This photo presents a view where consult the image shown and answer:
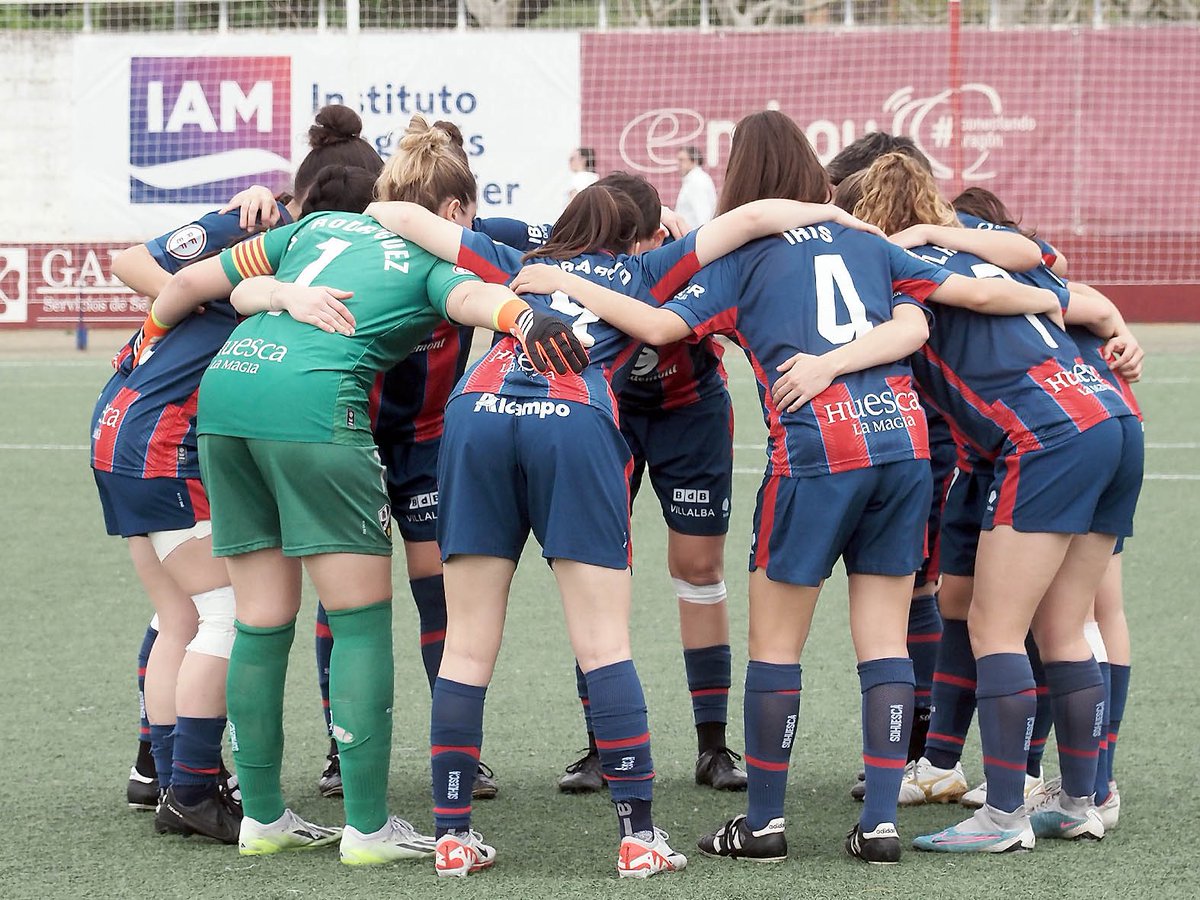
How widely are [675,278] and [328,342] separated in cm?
90

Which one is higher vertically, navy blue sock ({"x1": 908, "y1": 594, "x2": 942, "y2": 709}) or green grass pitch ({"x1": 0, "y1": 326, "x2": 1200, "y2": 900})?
navy blue sock ({"x1": 908, "y1": 594, "x2": 942, "y2": 709})

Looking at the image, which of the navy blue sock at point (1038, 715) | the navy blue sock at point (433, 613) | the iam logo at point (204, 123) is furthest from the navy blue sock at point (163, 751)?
the iam logo at point (204, 123)

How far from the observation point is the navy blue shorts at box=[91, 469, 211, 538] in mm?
4379

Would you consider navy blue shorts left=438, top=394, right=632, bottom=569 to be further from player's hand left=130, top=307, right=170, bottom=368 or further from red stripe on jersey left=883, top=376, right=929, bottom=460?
player's hand left=130, top=307, right=170, bottom=368

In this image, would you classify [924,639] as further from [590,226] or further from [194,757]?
[194,757]

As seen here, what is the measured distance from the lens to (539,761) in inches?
198

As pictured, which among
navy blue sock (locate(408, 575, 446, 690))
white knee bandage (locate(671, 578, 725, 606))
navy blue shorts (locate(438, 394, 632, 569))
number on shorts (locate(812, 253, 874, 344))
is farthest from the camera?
white knee bandage (locate(671, 578, 725, 606))

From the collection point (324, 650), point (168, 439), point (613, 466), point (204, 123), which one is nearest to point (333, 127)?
point (168, 439)

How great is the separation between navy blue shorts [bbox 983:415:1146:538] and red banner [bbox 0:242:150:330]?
653 inches

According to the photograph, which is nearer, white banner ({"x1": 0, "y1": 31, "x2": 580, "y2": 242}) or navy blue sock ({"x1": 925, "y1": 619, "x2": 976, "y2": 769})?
navy blue sock ({"x1": 925, "y1": 619, "x2": 976, "y2": 769})

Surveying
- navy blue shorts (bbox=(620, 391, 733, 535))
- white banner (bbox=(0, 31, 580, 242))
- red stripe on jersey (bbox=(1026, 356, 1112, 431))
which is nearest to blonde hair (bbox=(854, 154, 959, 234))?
red stripe on jersey (bbox=(1026, 356, 1112, 431))

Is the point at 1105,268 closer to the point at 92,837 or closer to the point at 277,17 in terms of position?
the point at 277,17

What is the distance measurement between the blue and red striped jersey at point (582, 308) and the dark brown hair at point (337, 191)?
1.45 feet

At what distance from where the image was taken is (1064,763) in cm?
420
